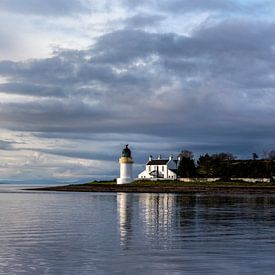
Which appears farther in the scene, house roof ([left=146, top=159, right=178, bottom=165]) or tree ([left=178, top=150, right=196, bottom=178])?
house roof ([left=146, top=159, right=178, bottom=165])

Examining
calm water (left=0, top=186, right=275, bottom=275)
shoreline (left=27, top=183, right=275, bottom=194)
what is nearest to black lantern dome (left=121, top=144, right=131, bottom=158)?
shoreline (left=27, top=183, right=275, bottom=194)

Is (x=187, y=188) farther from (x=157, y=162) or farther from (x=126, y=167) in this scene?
(x=157, y=162)

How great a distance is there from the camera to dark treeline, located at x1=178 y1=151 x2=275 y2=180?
12862 cm

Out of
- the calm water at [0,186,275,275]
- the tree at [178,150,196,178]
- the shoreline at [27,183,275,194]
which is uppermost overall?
the tree at [178,150,196,178]

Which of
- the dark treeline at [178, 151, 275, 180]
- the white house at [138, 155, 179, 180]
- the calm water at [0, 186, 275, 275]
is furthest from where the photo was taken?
the white house at [138, 155, 179, 180]

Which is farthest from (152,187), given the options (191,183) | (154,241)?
(154,241)

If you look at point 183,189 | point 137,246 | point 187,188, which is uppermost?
point 187,188

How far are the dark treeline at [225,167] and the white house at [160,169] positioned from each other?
359cm

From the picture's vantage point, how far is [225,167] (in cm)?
13375

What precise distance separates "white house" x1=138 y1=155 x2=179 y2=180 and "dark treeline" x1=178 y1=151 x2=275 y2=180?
11.8 ft

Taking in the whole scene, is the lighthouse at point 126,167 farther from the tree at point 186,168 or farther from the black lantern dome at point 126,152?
the tree at point 186,168

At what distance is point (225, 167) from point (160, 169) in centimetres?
2105

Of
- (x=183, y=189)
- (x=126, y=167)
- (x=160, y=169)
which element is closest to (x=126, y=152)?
(x=126, y=167)

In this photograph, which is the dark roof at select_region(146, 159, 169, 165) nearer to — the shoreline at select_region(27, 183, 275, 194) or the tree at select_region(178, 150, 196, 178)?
the tree at select_region(178, 150, 196, 178)
